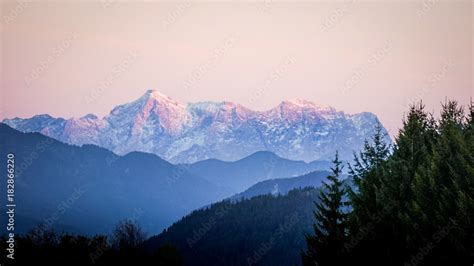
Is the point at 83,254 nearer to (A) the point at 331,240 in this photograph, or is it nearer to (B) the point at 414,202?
(A) the point at 331,240

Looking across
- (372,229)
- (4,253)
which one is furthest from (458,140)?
(4,253)

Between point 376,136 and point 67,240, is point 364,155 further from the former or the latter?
point 67,240

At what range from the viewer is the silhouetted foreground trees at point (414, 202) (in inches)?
1308

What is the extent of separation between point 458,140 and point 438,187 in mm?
3182

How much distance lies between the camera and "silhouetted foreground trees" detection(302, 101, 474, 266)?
33219mm

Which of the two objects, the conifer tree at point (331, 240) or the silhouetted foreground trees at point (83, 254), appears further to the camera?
the silhouetted foreground trees at point (83, 254)

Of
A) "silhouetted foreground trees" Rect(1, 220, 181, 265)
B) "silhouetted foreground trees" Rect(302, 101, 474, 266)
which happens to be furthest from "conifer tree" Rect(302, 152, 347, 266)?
"silhouetted foreground trees" Rect(1, 220, 181, 265)

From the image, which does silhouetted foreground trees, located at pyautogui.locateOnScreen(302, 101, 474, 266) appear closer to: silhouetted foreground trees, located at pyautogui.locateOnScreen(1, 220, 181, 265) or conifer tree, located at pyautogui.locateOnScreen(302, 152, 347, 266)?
conifer tree, located at pyautogui.locateOnScreen(302, 152, 347, 266)

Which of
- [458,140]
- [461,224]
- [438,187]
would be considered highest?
[458,140]

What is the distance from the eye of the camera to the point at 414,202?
34375 mm

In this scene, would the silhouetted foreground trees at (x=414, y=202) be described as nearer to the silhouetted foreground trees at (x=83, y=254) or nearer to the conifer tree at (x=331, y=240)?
the conifer tree at (x=331, y=240)

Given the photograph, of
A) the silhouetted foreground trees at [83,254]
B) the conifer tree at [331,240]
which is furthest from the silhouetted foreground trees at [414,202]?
the silhouetted foreground trees at [83,254]

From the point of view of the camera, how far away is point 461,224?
105 ft


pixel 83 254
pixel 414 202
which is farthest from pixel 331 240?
pixel 83 254
